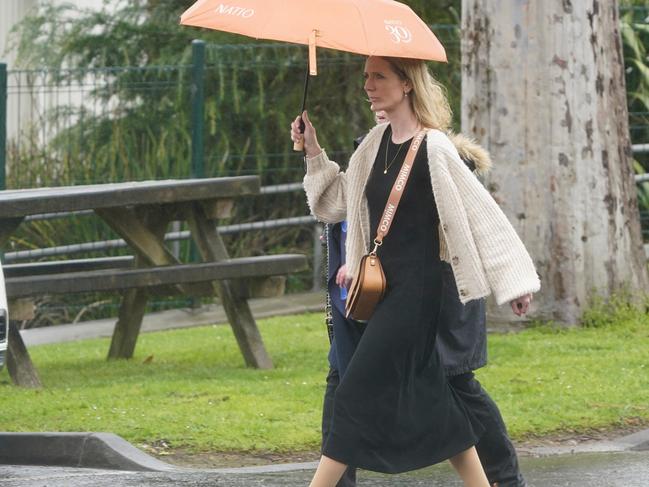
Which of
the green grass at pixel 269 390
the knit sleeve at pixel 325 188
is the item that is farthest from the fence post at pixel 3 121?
the knit sleeve at pixel 325 188

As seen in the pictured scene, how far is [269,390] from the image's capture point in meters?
8.79

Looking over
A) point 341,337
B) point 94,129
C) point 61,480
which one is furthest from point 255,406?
point 94,129

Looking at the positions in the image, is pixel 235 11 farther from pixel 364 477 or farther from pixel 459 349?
pixel 364 477

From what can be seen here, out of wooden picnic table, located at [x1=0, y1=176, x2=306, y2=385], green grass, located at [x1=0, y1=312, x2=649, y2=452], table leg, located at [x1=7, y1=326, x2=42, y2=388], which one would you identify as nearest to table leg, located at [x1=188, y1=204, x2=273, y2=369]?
wooden picnic table, located at [x1=0, y1=176, x2=306, y2=385]

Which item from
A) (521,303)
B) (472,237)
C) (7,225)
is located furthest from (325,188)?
(7,225)

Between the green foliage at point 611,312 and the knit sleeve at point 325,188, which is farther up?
the knit sleeve at point 325,188

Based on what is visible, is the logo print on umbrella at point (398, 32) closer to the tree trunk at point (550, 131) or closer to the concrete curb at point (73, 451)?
the concrete curb at point (73, 451)

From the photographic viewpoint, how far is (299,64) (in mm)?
14516

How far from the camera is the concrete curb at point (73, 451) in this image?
718 cm

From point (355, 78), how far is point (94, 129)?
2.61m

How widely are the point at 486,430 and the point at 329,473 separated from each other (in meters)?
0.74

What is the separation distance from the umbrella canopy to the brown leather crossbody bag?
14.1 inches

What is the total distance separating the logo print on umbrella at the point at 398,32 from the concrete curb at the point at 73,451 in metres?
2.43

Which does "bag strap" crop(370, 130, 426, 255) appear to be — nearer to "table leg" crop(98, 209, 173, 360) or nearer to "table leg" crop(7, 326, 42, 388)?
"table leg" crop(7, 326, 42, 388)
